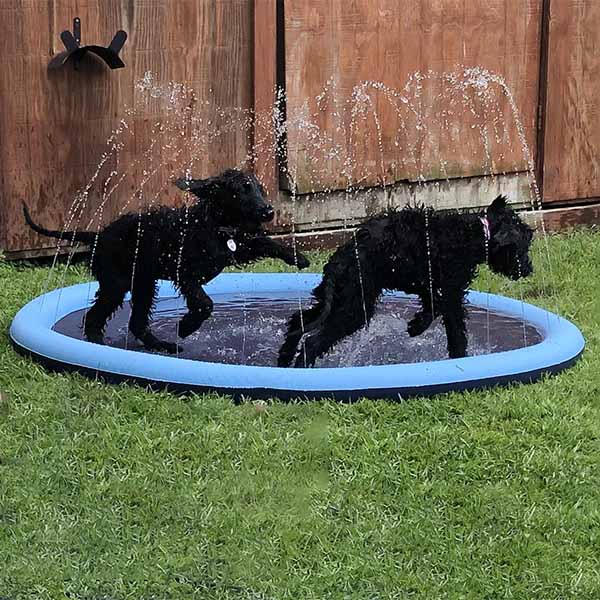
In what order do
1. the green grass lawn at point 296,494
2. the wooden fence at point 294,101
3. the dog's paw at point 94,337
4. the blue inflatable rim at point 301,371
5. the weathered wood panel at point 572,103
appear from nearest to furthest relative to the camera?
the green grass lawn at point 296,494
the blue inflatable rim at point 301,371
the dog's paw at point 94,337
the wooden fence at point 294,101
the weathered wood panel at point 572,103

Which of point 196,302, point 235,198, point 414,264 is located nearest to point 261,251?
point 235,198

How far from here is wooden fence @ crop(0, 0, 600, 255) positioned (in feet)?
26.2

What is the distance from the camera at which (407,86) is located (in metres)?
9.11

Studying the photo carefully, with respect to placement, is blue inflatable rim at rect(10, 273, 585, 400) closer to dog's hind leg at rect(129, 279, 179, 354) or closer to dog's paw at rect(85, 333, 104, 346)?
dog's paw at rect(85, 333, 104, 346)

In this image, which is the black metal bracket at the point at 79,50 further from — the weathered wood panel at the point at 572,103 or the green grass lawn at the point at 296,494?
the weathered wood panel at the point at 572,103

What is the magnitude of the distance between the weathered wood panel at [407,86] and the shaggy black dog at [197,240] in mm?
2865

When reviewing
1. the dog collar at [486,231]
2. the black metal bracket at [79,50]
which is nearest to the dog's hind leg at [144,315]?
the dog collar at [486,231]

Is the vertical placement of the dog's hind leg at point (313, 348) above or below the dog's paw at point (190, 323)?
below

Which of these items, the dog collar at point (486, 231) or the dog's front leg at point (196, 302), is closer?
the dog collar at point (486, 231)

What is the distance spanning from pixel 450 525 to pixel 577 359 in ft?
6.38

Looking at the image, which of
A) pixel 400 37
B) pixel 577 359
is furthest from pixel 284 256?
pixel 400 37

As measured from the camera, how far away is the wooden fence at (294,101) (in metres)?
8.00

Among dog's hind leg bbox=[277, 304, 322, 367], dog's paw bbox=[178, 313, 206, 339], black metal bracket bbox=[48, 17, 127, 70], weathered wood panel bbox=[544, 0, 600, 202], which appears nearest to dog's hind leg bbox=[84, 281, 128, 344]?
dog's paw bbox=[178, 313, 206, 339]

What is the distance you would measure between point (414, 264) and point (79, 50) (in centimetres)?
320
